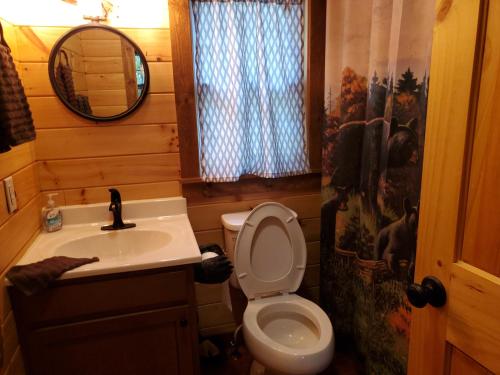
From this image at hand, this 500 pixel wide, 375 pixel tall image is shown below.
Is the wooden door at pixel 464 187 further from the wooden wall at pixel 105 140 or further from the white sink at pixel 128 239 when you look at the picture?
the wooden wall at pixel 105 140

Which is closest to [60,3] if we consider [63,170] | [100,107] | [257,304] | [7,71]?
[100,107]

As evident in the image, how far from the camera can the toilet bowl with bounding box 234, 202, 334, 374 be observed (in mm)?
1627

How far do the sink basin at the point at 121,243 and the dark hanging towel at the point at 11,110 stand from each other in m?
0.53

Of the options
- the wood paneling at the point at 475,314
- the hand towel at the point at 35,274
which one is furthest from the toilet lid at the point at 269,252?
the wood paneling at the point at 475,314

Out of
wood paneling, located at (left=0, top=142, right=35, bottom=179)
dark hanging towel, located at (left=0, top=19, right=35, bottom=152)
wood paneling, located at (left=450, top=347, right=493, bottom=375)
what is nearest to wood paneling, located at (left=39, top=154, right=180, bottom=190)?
wood paneling, located at (left=0, top=142, right=35, bottom=179)

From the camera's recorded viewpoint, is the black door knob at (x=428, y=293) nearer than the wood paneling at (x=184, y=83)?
Yes

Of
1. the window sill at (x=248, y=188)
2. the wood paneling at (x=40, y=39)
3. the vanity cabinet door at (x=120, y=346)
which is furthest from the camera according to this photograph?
the window sill at (x=248, y=188)

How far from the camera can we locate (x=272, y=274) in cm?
177

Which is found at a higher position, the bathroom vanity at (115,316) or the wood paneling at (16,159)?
the wood paneling at (16,159)

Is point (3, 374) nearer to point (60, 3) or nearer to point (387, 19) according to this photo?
point (60, 3)

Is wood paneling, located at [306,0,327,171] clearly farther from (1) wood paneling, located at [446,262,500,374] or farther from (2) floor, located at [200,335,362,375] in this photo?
(1) wood paneling, located at [446,262,500,374]

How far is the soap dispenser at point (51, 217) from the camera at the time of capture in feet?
5.04

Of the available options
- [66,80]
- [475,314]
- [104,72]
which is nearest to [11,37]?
[66,80]

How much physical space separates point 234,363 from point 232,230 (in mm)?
755
